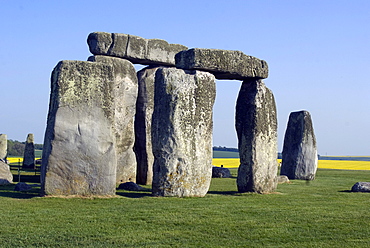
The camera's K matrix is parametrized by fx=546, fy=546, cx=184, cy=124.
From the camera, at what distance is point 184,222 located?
28.1 ft

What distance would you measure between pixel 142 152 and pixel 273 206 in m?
7.43

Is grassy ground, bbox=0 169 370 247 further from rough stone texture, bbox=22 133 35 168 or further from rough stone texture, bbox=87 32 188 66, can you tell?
rough stone texture, bbox=22 133 35 168

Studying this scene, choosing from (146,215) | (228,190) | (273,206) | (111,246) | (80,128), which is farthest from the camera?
(228,190)

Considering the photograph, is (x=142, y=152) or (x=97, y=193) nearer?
(x=97, y=193)

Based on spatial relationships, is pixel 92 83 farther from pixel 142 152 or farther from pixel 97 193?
pixel 142 152

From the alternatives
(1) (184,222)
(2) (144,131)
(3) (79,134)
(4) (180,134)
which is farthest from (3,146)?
(1) (184,222)

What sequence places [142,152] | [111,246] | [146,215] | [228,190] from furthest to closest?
[142,152] < [228,190] < [146,215] < [111,246]

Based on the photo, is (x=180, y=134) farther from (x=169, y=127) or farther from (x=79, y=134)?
(x=79, y=134)

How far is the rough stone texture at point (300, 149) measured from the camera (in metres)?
20.3

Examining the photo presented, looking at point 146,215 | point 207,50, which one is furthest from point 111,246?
point 207,50

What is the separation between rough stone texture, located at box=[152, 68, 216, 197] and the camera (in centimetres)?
1171

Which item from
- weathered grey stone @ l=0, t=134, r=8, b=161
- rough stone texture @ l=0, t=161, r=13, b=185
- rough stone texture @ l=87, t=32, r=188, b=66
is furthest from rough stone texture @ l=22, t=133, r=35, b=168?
rough stone texture @ l=87, t=32, r=188, b=66

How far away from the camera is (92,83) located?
451 inches

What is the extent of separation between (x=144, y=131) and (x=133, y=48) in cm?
263
